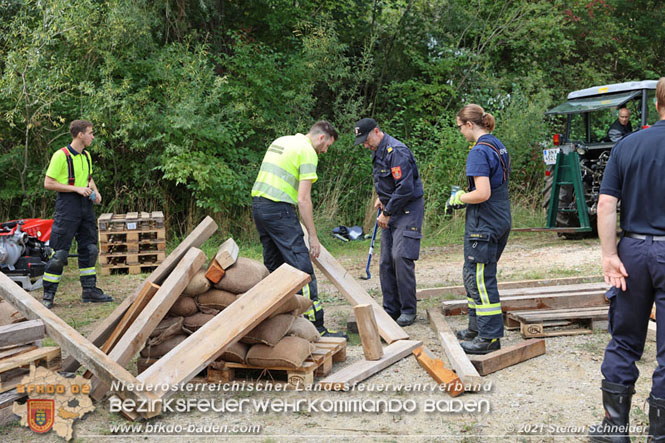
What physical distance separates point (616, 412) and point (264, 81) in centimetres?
1000

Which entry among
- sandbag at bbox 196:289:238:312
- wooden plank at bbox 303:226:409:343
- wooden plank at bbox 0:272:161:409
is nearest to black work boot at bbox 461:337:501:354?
wooden plank at bbox 303:226:409:343

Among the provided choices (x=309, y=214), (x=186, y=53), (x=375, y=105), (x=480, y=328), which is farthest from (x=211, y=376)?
(x=375, y=105)

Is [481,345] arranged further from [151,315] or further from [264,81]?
[264,81]

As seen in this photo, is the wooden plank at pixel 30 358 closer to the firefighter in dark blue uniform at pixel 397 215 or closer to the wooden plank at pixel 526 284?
the firefighter in dark blue uniform at pixel 397 215

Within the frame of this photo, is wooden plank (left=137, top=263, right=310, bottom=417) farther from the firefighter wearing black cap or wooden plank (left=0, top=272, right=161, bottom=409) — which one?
the firefighter wearing black cap

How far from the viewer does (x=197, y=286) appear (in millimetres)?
4223

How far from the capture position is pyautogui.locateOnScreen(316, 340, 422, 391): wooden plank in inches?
157

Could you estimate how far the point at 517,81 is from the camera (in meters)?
15.1

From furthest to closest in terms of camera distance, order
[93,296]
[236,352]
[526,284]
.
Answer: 1. [93,296]
2. [526,284]
3. [236,352]

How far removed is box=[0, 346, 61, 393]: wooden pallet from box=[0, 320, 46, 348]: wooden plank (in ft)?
0.28

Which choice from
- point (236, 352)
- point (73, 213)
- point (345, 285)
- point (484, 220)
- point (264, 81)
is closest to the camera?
point (236, 352)

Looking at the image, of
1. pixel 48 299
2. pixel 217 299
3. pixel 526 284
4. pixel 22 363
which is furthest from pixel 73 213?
pixel 526 284

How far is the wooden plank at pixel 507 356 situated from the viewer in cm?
423

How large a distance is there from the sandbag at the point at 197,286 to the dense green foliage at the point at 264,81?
642 cm
